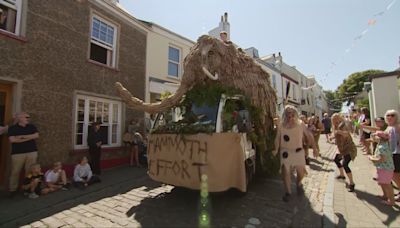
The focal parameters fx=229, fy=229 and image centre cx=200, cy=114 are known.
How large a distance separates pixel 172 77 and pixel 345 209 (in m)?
9.66

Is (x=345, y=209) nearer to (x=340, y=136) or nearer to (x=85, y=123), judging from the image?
(x=340, y=136)

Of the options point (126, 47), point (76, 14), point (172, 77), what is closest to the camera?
point (76, 14)

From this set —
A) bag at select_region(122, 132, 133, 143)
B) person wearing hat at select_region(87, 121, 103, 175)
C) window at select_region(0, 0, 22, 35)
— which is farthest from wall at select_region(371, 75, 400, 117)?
window at select_region(0, 0, 22, 35)

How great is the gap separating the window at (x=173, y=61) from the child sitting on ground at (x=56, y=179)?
7.39 metres

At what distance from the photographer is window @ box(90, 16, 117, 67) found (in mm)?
8758

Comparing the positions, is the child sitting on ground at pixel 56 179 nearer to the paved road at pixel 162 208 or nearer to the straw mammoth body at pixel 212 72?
the paved road at pixel 162 208

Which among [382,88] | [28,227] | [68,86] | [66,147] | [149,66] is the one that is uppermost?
[149,66]

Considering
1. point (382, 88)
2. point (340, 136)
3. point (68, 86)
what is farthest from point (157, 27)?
point (382, 88)

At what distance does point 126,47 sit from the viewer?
9.91 m

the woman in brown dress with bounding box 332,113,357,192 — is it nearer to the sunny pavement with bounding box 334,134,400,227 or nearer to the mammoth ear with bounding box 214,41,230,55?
the sunny pavement with bounding box 334,134,400,227

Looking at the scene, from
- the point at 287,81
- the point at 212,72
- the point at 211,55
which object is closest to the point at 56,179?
the point at 212,72

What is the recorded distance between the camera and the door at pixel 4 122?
6098 mm

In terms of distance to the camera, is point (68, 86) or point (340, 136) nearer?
point (340, 136)

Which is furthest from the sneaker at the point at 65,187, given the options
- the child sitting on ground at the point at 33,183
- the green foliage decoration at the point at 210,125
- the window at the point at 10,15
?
Answer: the window at the point at 10,15
